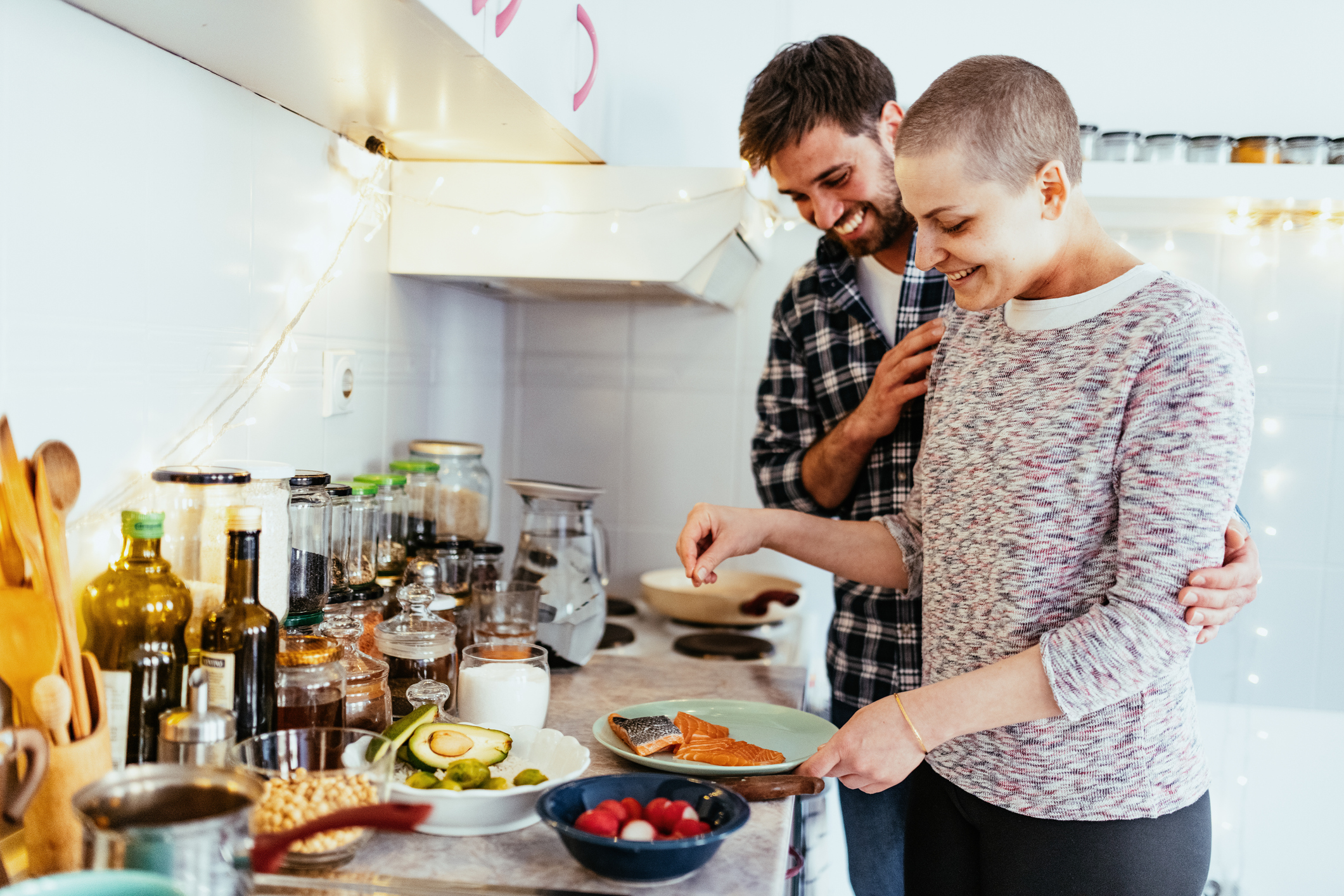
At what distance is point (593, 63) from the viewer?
157cm

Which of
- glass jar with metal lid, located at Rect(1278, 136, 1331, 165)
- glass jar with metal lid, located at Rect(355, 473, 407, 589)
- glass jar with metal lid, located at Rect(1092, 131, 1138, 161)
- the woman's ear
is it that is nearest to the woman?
the woman's ear

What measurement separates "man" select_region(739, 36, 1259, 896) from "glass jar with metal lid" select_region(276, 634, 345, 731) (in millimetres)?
842

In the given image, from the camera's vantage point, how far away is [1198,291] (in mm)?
1014

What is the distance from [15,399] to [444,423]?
3.72ft

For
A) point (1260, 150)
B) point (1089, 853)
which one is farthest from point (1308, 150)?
point (1089, 853)

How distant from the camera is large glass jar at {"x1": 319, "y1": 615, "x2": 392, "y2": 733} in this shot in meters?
1.06

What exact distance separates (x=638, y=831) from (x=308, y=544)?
1.83 feet

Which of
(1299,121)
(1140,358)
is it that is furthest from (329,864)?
(1299,121)

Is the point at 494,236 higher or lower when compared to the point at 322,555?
higher

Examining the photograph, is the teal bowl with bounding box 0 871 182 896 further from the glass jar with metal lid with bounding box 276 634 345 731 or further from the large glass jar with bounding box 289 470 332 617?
the large glass jar with bounding box 289 470 332 617

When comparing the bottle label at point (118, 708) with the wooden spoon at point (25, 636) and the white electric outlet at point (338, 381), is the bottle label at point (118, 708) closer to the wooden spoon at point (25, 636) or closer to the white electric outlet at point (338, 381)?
the wooden spoon at point (25, 636)

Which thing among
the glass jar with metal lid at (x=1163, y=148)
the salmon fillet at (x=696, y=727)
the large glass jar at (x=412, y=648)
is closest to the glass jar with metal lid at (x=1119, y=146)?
the glass jar with metal lid at (x=1163, y=148)

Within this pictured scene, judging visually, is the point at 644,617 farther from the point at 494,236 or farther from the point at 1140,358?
the point at 1140,358

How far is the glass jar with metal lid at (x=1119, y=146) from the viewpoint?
1.98 meters
